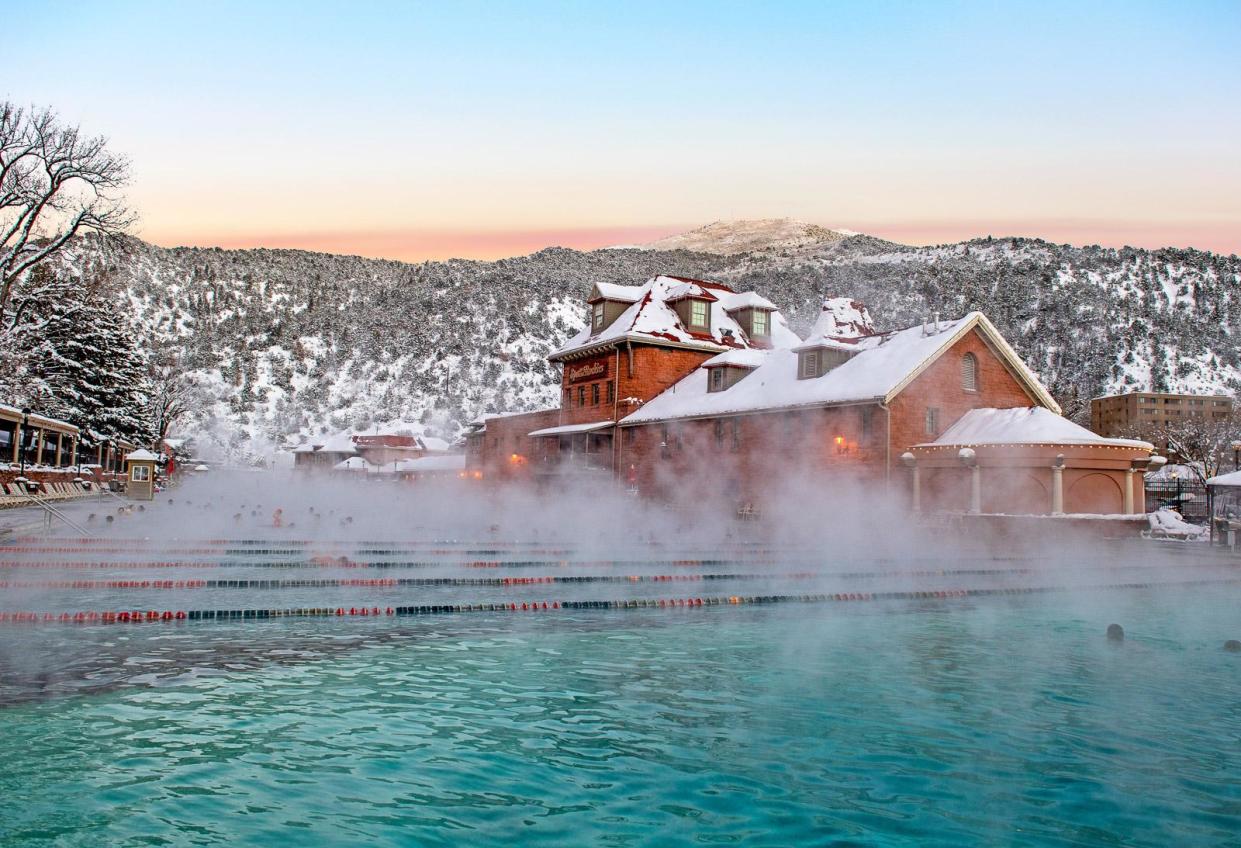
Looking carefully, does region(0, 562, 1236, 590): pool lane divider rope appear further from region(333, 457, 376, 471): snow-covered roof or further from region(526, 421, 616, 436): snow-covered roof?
region(333, 457, 376, 471): snow-covered roof

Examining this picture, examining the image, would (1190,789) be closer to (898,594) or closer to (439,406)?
(898,594)

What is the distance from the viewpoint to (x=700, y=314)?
42969mm

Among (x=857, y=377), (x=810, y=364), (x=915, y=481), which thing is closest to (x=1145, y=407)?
(x=810, y=364)

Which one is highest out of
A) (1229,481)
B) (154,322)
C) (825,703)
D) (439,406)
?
(154,322)

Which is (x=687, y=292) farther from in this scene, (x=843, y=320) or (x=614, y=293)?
(x=843, y=320)

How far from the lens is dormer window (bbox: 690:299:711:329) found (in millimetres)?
42688

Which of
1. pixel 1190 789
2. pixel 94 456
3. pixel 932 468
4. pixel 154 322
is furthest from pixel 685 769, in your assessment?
pixel 154 322

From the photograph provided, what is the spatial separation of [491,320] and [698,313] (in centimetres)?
9399

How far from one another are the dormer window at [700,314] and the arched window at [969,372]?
13916 mm

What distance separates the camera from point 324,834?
516 cm

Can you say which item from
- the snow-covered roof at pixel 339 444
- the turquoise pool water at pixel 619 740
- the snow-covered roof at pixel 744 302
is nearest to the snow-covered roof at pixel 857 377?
the snow-covered roof at pixel 744 302

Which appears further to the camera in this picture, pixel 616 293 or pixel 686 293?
pixel 616 293

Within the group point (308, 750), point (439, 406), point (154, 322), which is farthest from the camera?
point (154, 322)

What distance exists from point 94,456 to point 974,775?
64.1 metres
